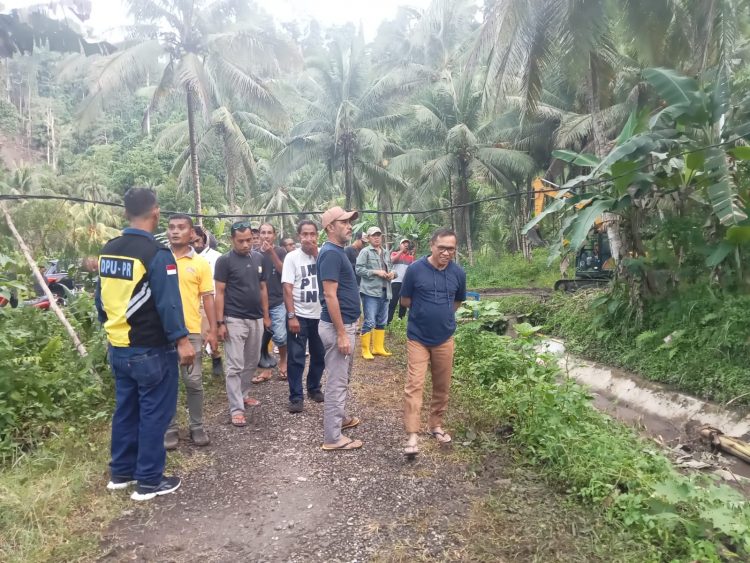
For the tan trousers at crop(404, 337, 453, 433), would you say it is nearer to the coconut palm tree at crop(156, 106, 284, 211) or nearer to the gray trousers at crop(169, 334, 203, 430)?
the gray trousers at crop(169, 334, 203, 430)

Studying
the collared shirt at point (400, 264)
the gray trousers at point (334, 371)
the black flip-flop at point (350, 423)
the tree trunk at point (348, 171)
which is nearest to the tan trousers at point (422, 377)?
the gray trousers at point (334, 371)

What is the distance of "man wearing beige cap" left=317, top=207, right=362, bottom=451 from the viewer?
381 centimetres

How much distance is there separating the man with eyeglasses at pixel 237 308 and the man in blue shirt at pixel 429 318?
140cm

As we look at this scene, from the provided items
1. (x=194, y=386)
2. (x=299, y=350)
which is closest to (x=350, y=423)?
(x=299, y=350)

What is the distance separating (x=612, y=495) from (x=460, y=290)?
1.75 meters

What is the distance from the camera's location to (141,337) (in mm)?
3213

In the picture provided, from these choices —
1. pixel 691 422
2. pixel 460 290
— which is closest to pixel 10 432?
pixel 460 290

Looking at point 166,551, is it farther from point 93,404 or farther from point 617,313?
point 617,313

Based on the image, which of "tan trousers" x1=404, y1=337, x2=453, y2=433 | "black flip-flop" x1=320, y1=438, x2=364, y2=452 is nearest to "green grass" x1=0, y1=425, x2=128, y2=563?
"black flip-flop" x1=320, y1=438, x2=364, y2=452

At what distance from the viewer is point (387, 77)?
2095 centimetres

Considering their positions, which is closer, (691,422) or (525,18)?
(691,422)

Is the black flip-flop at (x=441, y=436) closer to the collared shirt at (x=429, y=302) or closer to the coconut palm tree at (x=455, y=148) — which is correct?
the collared shirt at (x=429, y=302)

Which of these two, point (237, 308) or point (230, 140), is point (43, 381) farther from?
point (230, 140)

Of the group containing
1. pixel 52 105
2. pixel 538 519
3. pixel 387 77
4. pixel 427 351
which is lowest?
pixel 538 519
